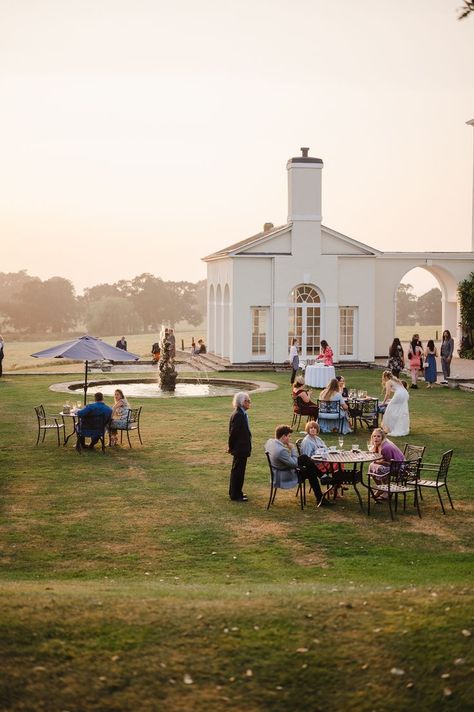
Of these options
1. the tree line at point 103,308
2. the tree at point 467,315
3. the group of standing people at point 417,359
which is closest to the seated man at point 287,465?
the group of standing people at point 417,359

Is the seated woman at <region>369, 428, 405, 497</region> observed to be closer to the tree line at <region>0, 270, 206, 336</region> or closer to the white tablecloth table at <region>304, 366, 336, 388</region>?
the white tablecloth table at <region>304, 366, 336, 388</region>

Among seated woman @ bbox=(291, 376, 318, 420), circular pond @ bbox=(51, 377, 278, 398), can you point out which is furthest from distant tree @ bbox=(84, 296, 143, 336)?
seated woman @ bbox=(291, 376, 318, 420)

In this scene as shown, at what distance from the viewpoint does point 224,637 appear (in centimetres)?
822

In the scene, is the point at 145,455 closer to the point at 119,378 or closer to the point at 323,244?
the point at 119,378

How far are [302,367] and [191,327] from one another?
85761 millimetres

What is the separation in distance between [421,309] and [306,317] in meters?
76.1

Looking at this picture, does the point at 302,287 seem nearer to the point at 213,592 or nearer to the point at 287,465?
the point at 287,465

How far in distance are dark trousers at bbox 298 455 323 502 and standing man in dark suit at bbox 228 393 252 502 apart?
0.83 m

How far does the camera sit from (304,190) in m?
38.6

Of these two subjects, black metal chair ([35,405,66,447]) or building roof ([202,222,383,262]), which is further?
building roof ([202,222,383,262])

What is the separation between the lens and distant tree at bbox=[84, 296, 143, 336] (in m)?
102

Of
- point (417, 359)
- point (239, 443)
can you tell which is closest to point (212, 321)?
point (417, 359)

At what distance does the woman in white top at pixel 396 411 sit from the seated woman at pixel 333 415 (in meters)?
0.88

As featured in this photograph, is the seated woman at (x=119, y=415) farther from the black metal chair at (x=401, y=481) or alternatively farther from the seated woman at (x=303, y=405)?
the black metal chair at (x=401, y=481)
